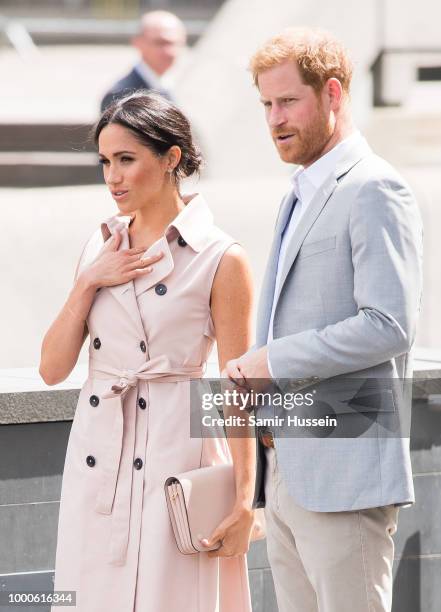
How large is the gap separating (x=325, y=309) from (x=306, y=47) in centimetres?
64

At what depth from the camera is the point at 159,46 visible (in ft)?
35.0

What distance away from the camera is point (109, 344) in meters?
3.81

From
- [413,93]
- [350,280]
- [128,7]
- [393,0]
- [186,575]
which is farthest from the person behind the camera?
[128,7]

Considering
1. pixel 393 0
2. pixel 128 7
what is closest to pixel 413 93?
pixel 393 0

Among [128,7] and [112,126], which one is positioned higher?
[128,7]

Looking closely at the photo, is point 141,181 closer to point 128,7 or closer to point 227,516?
point 227,516

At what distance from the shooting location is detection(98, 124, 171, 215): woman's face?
3.77 meters

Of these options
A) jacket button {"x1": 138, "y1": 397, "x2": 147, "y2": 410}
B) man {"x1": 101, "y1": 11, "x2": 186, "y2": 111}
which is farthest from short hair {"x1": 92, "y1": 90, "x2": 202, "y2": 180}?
man {"x1": 101, "y1": 11, "x2": 186, "y2": 111}

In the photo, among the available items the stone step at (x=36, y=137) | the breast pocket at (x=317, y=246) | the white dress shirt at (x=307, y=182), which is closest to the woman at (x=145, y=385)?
the white dress shirt at (x=307, y=182)

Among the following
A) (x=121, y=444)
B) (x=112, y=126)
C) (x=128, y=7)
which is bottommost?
(x=121, y=444)

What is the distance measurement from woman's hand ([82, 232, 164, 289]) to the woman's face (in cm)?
12

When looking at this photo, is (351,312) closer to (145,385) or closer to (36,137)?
(145,385)

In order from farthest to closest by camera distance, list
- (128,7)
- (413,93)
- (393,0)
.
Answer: (128,7)
(413,93)
(393,0)

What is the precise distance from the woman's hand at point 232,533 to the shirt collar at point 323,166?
851mm
